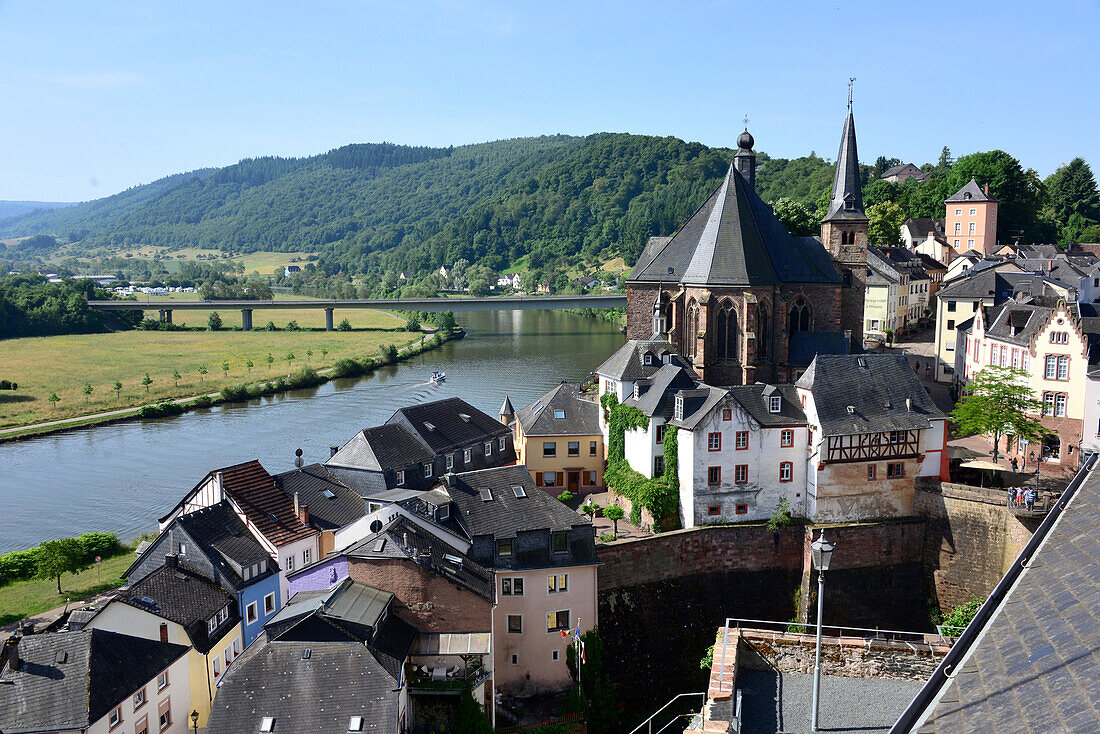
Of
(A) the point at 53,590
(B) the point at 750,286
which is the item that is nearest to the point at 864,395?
(B) the point at 750,286

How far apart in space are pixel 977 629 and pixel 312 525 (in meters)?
29.8

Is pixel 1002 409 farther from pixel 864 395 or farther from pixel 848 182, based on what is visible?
pixel 848 182

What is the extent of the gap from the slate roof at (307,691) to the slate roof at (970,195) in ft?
284

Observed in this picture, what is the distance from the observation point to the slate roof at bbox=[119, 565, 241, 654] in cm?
2683

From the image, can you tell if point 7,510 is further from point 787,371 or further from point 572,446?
point 787,371

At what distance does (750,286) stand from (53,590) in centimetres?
3426

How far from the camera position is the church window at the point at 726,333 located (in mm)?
45688

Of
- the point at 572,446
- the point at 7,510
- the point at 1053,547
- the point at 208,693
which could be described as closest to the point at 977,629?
the point at 1053,547

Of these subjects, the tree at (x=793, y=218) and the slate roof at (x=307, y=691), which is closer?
the slate roof at (x=307, y=691)

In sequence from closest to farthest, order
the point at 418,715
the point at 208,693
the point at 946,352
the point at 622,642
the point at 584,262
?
the point at 418,715 < the point at 208,693 < the point at 622,642 < the point at 946,352 < the point at 584,262

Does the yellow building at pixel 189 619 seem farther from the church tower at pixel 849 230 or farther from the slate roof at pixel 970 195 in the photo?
the slate roof at pixel 970 195

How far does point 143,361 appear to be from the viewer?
316ft

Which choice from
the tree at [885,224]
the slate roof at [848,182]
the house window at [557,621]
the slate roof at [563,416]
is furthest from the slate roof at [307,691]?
the tree at [885,224]

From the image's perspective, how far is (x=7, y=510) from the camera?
156 feet
